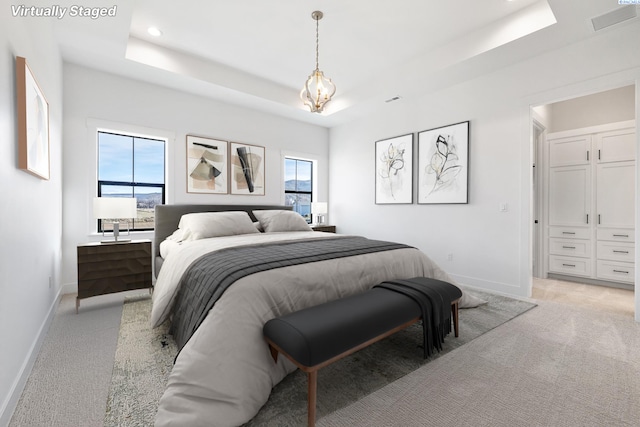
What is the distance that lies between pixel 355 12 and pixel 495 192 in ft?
8.50

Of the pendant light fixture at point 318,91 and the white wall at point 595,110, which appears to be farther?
the white wall at point 595,110

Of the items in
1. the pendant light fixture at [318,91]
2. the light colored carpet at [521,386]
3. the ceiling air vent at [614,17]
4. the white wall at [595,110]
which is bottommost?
the light colored carpet at [521,386]

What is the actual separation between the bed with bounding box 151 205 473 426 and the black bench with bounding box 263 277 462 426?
5.7 inches

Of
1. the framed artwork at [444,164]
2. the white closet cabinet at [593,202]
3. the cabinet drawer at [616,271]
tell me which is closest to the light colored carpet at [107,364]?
the cabinet drawer at [616,271]

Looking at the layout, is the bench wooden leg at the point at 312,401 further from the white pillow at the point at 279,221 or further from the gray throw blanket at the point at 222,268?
the white pillow at the point at 279,221

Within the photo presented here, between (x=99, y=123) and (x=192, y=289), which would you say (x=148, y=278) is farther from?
(x=99, y=123)

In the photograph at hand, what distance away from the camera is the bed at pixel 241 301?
1.35 m

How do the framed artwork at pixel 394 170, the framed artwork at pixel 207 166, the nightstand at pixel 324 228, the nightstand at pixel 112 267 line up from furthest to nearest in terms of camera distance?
the nightstand at pixel 324 228 → the framed artwork at pixel 394 170 → the framed artwork at pixel 207 166 → the nightstand at pixel 112 267

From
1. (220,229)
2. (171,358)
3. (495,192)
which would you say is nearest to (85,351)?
(171,358)

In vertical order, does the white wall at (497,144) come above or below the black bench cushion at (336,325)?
above

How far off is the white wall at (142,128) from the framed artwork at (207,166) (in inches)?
3.3

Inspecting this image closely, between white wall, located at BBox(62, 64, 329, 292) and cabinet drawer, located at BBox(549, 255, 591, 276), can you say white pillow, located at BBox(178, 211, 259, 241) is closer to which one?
white wall, located at BBox(62, 64, 329, 292)

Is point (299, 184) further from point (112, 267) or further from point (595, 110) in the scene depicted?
point (595, 110)

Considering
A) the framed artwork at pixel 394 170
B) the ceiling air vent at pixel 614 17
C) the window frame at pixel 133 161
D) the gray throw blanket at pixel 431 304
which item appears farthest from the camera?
the framed artwork at pixel 394 170
